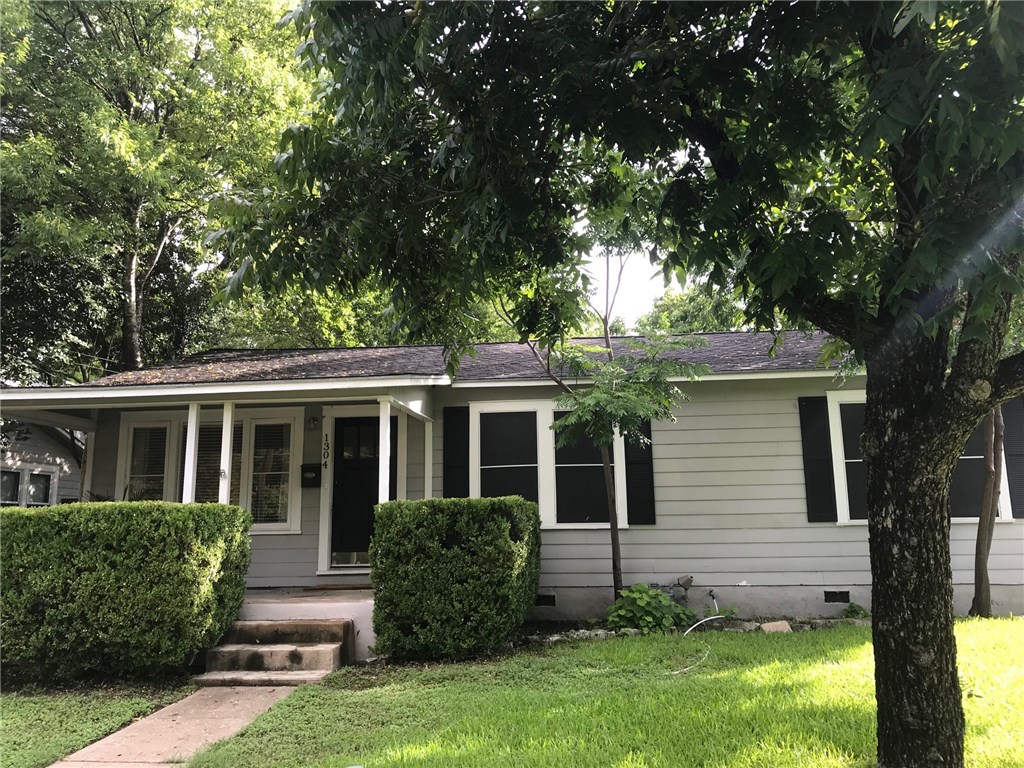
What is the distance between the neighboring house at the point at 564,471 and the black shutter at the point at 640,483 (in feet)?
0.08

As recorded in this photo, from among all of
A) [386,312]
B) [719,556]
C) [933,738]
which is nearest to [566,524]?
[719,556]

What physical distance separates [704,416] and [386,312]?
4779 millimetres

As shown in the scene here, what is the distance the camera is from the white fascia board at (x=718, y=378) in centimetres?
Result: 806

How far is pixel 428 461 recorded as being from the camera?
8516mm

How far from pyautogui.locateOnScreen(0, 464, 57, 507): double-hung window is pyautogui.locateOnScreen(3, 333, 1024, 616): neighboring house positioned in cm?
578

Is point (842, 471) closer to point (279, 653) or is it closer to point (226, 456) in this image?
point (279, 653)

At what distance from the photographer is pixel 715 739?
12.5 feet

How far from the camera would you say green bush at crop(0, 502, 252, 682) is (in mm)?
5703

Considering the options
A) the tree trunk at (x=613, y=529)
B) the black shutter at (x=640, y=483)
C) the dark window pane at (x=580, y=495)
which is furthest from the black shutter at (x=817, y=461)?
the dark window pane at (x=580, y=495)

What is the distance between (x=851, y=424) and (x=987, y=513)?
162cm

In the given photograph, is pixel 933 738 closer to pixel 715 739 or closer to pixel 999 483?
pixel 715 739

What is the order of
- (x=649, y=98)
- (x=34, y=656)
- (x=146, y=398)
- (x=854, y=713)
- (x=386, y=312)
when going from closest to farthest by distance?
(x=649, y=98)
(x=854, y=713)
(x=386, y=312)
(x=34, y=656)
(x=146, y=398)

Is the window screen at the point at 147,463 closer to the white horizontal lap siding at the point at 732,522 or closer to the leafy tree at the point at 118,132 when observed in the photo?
the leafy tree at the point at 118,132

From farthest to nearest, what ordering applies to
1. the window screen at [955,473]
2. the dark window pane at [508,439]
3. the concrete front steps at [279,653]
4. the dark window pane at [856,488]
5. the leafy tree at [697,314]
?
the dark window pane at [508,439]
the dark window pane at [856,488]
the window screen at [955,473]
the concrete front steps at [279,653]
the leafy tree at [697,314]
